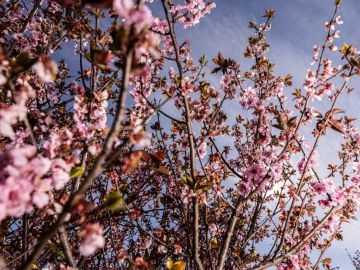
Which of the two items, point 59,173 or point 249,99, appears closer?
point 59,173

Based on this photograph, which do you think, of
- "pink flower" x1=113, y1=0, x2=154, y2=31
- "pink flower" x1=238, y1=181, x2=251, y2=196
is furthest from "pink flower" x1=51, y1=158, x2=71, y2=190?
"pink flower" x1=238, y1=181, x2=251, y2=196

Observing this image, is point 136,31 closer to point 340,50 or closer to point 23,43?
point 340,50

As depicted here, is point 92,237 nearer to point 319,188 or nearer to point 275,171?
point 275,171

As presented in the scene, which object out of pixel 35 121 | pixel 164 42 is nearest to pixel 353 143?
pixel 164 42

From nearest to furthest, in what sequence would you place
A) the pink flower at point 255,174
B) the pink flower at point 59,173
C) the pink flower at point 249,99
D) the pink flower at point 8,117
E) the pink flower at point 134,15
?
the pink flower at point 134,15 < the pink flower at point 8,117 < the pink flower at point 59,173 < the pink flower at point 255,174 < the pink flower at point 249,99

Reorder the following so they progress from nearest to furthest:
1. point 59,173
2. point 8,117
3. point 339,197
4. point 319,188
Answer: point 8,117 < point 59,173 < point 339,197 < point 319,188

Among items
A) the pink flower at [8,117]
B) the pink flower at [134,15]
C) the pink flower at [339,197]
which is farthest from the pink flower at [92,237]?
the pink flower at [339,197]

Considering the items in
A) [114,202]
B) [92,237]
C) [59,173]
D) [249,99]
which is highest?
[249,99]

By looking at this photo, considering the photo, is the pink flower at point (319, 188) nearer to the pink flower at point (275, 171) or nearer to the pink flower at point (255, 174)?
the pink flower at point (275, 171)

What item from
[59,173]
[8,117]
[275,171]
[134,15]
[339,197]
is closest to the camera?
[134,15]

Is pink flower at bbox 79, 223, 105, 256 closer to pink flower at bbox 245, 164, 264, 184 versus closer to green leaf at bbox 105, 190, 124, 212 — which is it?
green leaf at bbox 105, 190, 124, 212

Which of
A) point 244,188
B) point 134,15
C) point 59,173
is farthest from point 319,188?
point 134,15

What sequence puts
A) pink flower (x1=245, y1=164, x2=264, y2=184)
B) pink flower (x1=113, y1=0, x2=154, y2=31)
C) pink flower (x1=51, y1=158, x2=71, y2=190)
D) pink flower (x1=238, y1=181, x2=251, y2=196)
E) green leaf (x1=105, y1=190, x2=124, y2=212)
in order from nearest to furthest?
1. pink flower (x1=113, y1=0, x2=154, y2=31)
2. pink flower (x1=51, y1=158, x2=71, y2=190)
3. green leaf (x1=105, y1=190, x2=124, y2=212)
4. pink flower (x1=238, y1=181, x2=251, y2=196)
5. pink flower (x1=245, y1=164, x2=264, y2=184)

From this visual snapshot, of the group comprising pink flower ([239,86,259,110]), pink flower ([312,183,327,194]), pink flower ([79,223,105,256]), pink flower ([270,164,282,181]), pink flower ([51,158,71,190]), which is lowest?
pink flower ([79,223,105,256])
